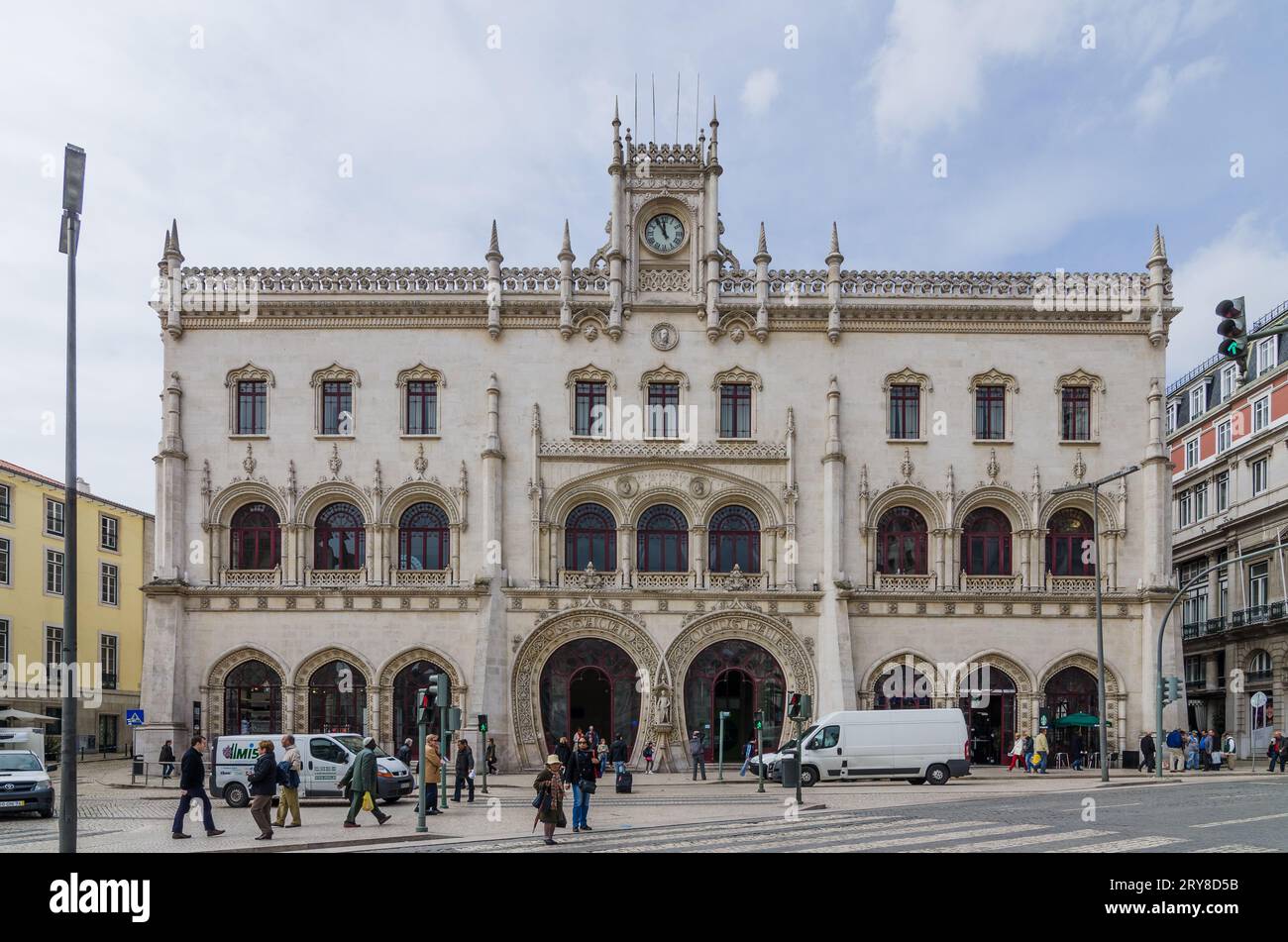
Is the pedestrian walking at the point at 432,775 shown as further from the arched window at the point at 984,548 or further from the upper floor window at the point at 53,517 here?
the upper floor window at the point at 53,517

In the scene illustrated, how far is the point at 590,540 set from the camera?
45531 mm

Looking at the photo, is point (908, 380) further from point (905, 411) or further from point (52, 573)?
point (52, 573)

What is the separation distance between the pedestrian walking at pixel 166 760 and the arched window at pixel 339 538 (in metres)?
7.59

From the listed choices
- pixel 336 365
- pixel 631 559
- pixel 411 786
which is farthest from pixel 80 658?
pixel 411 786

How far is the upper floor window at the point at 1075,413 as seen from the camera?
4594 cm

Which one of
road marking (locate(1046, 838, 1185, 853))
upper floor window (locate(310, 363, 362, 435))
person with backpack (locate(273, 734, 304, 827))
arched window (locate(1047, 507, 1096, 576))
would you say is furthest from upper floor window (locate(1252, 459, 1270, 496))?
person with backpack (locate(273, 734, 304, 827))

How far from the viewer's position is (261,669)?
147 feet

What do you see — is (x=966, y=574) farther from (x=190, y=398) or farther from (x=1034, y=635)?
(x=190, y=398)

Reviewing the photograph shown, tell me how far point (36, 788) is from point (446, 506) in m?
18.4

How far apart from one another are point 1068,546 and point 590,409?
17526 mm

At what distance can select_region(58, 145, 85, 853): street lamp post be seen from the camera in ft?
58.0

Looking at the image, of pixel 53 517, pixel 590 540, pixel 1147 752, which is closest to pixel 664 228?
pixel 590 540

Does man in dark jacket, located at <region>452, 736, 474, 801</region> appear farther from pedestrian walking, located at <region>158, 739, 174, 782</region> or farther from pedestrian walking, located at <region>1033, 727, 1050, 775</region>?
pedestrian walking, located at <region>1033, 727, 1050, 775</region>

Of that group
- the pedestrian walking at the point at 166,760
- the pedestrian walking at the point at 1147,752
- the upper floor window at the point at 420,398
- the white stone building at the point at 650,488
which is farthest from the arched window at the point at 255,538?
the pedestrian walking at the point at 1147,752
